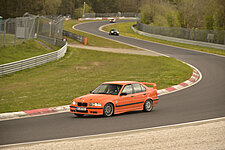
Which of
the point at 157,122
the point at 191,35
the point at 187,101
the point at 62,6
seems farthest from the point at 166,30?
the point at 62,6

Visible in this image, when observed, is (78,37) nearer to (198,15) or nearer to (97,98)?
(198,15)

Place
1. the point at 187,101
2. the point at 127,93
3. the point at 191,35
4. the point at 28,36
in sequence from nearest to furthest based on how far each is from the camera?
the point at 127,93 < the point at 187,101 < the point at 28,36 < the point at 191,35

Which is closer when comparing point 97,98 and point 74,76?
point 97,98

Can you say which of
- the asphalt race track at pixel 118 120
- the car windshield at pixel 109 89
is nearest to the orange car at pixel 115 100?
the car windshield at pixel 109 89

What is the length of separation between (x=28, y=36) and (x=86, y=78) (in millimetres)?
16709

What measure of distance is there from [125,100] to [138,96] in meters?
0.75

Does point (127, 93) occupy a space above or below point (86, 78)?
above

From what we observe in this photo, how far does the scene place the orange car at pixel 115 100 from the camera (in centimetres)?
1217

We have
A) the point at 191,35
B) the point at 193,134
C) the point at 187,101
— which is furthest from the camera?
the point at 191,35

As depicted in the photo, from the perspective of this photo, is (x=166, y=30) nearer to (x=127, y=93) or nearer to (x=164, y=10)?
(x=164, y=10)

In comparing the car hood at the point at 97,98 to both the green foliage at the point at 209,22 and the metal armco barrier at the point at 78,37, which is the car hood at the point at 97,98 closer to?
the metal armco barrier at the point at 78,37

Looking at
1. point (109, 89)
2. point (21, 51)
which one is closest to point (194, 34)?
point (21, 51)

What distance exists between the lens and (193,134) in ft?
31.1

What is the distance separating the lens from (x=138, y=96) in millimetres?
13445
